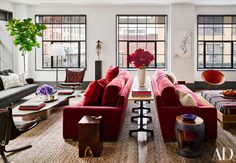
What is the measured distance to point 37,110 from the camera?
4867mm

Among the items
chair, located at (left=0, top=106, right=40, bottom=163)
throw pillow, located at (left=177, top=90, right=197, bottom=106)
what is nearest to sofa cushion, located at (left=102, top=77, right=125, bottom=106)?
throw pillow, located at (left=177, top=90, right=197, bottom=106)

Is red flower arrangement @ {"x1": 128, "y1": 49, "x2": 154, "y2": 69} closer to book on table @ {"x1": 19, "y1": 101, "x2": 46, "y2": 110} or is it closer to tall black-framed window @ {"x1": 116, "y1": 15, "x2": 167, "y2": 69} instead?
book on table @ {"x1": 19, "y1": 101, "x2": 46, "y2": 110}

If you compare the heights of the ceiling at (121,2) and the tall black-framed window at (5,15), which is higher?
the ceiling at (121,2)

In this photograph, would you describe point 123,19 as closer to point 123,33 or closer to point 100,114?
point 123,33

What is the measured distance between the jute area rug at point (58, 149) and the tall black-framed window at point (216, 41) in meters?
5.58

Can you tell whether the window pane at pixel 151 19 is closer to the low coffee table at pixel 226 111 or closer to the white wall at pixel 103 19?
the white wall at pixel 103 19

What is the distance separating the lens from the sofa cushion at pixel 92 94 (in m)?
4.19

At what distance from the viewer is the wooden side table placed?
140 inches

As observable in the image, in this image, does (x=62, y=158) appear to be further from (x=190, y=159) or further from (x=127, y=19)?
(x=127, y=19)

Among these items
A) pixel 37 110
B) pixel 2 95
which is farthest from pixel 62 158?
pixel 2 95

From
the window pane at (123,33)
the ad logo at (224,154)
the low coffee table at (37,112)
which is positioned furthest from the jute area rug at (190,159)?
the window pane at (123,33)

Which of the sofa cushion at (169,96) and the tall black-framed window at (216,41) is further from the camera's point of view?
the tall black-framed window at (216,41)

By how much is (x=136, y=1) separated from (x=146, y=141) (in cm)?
529

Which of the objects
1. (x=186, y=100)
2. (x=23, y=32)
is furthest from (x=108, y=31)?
(x=186, y=100)
